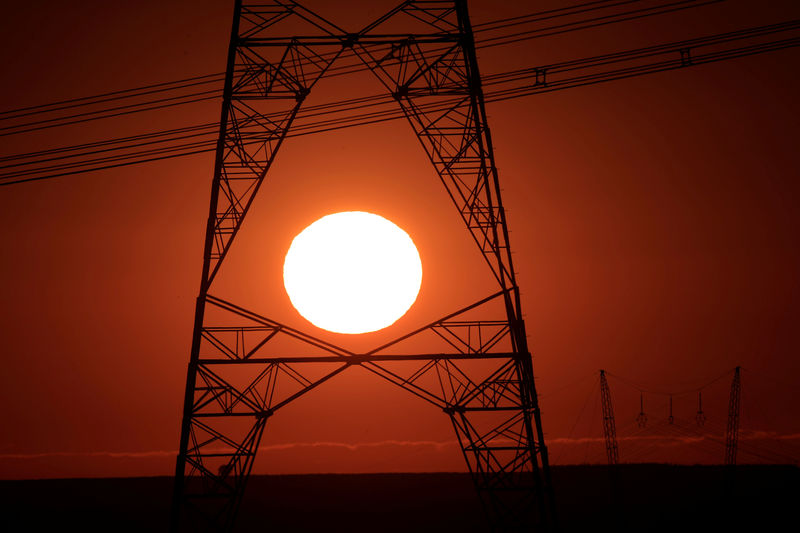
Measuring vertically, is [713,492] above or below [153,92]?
below

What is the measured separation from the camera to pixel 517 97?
80.4ft

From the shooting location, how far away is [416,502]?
2703cm

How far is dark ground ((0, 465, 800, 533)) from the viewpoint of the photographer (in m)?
26.3

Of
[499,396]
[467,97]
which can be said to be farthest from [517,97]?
[499,396]

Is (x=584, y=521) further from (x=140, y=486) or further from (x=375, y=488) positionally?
(x=140, y=486)

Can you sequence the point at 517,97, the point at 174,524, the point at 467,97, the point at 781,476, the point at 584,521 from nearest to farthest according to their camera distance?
the point at 174,524 < the point at 467,97 < the point at 517,97 < the point at 584,521 < the point at 781,476

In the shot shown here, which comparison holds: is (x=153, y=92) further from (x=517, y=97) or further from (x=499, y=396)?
(x=499, y=396)

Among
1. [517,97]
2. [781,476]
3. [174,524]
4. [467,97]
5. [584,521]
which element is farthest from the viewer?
[781,476]

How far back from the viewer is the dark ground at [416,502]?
2628cm

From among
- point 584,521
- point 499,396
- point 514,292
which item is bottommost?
point 584,521

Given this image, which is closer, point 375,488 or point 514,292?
point 514,292

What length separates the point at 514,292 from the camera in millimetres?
17406

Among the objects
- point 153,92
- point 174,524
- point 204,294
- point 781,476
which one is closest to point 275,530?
point 174,524

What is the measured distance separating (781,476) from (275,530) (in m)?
20.3
